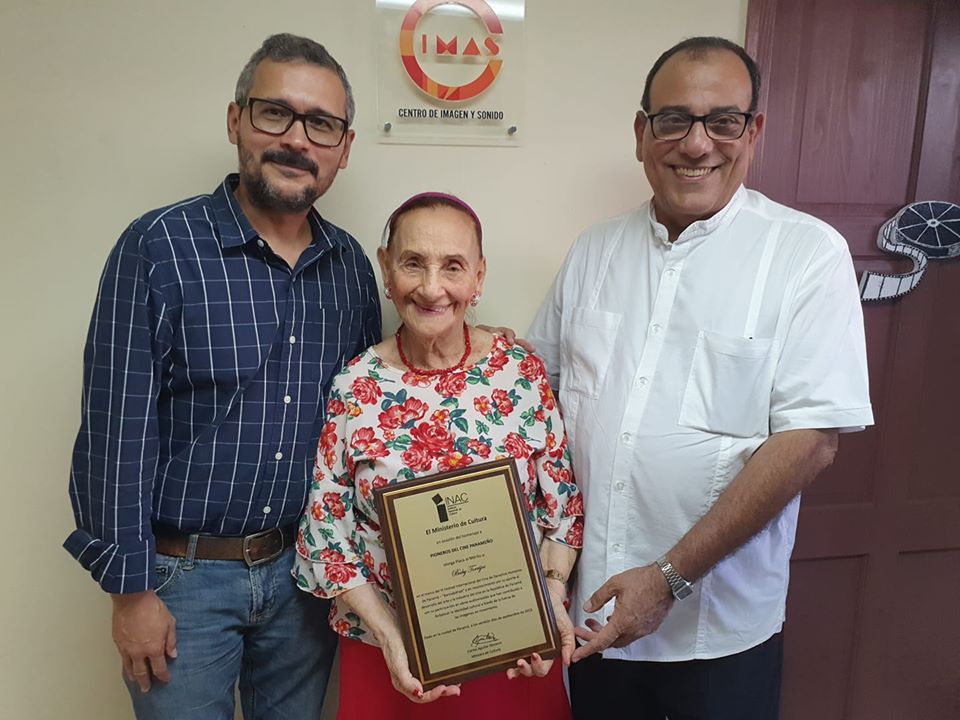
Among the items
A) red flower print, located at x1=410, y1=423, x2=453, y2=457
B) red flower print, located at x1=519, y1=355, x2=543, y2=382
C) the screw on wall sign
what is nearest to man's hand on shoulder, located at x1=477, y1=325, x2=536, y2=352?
red flower print, located at x1=519, y1=355, x2=543, y2=382

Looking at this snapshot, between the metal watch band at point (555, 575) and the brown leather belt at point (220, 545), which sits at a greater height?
the brown leather belt at point (220, 545)

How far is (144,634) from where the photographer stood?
1.18m

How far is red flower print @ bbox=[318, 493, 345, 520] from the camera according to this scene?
3.97 feet

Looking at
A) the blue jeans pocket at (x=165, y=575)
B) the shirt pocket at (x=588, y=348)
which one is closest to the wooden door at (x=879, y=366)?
the shirt pocket at (x=588, y=348)

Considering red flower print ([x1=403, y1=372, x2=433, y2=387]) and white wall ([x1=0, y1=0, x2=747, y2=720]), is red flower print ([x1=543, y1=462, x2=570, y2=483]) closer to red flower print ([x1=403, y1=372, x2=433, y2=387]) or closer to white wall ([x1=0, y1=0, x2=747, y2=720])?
red flower print ([x1=403, y1=372, x2=433, y2=387])

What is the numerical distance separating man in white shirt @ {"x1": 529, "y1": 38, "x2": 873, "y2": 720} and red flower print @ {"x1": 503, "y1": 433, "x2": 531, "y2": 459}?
0.15 m

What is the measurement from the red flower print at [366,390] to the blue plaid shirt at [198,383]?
0.12m

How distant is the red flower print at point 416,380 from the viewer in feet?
4.00

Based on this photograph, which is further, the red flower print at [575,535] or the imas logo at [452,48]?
the imas logo at [452,48]

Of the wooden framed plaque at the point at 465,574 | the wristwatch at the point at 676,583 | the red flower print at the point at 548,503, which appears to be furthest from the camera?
the red flower print at the point at 548,503

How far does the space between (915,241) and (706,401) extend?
1030mm

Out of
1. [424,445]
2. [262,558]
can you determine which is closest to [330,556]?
[262,558]

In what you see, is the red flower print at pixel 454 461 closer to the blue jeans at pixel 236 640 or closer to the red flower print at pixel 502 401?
the red flower print at pixel 502 401

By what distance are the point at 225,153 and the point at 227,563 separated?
3.12 feet
